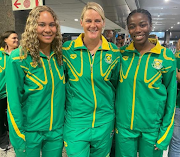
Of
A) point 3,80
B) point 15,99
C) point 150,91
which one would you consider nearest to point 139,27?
point 150,91

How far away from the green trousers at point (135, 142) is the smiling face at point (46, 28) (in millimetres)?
1101

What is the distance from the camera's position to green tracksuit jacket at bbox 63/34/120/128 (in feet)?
5.43

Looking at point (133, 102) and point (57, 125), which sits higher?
point (133, 102)

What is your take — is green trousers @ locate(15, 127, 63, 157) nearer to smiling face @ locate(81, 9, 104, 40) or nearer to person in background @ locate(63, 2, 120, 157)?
person in background @ locate(63, 2, 120, 157)

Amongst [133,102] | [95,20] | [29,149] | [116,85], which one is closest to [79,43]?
[95,20]

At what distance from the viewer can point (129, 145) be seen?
1.79 m

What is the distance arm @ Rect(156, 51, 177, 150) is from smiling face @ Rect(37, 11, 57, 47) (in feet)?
3.49

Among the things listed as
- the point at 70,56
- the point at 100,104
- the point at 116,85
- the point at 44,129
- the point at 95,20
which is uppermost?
the point at 95,20

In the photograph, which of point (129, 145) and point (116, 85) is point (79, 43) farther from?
point (129, 145)

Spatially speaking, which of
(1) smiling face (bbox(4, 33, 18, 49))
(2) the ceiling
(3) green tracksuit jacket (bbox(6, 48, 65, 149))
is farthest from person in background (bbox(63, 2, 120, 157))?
(2) the ceiling

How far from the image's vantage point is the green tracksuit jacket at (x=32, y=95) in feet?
4.84


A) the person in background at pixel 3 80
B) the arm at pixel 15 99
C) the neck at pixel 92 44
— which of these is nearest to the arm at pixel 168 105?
the neck at pixel 92 44

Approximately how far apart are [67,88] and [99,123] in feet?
1.46

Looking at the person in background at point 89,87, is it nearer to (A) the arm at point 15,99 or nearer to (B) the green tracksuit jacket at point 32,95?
(B) the green tracksuit jacket at point 32,95
